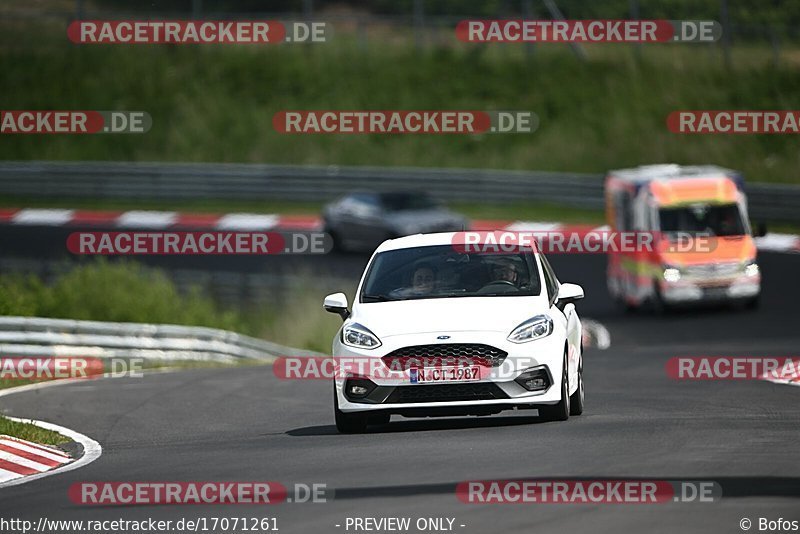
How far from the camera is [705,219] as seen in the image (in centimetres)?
2811

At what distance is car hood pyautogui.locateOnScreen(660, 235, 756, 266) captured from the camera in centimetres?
2748

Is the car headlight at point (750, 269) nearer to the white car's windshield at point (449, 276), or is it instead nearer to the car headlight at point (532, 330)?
the white car's windshield at point (449, 276)

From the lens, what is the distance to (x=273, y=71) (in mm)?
49469

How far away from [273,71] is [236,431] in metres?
35.7

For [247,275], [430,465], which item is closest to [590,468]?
[430,465]

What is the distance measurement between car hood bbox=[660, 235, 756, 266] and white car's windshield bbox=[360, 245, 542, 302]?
45.8ft

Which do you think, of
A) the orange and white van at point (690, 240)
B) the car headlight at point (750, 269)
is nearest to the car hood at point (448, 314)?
the orange and white van at point (690, 240)

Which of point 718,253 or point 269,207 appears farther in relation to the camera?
point 269,207

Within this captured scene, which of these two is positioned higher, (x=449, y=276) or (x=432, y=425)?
(x=449, y=276)

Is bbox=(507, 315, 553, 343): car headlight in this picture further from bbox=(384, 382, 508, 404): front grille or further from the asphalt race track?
the asphalt race track

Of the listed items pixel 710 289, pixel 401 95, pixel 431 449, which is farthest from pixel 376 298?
pixel 401 95

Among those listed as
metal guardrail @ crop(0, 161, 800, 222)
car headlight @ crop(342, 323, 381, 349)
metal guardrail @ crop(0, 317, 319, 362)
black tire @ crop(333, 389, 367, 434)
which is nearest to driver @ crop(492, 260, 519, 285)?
car headlight @ crop(342, 323, 381, 349)

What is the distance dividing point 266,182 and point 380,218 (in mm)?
7347

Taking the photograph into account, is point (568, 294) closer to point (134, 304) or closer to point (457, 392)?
point (457, 392)
